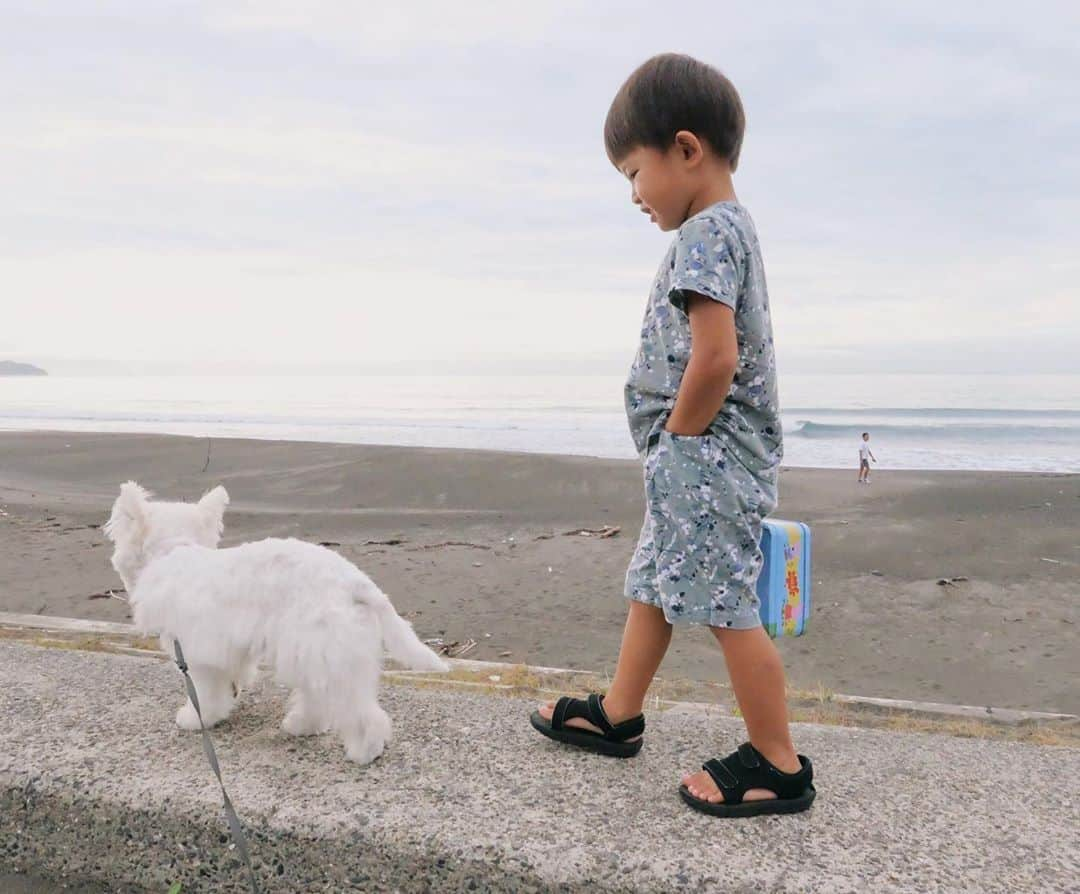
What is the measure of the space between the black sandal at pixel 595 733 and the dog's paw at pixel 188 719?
49.0 inches

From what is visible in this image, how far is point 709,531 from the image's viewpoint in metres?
2.44

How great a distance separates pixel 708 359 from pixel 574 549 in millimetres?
8059

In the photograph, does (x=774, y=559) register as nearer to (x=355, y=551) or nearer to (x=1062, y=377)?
(x=355, y=551)

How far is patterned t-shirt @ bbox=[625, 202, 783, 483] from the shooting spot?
235 cm

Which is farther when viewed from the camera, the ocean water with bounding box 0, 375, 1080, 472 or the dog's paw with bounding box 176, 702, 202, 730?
the ocean water with bounding box 0, 375, 1080, 472

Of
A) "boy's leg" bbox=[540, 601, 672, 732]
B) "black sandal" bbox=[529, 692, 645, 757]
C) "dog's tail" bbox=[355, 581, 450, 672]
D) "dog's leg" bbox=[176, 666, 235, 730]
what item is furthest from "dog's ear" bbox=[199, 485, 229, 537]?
"boy's leg" bbox=[540, 601, 672, 732]

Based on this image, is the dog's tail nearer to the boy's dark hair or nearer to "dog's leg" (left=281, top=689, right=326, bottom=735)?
"dog's leg" (left=281, top=689, right=326, bottom=735)

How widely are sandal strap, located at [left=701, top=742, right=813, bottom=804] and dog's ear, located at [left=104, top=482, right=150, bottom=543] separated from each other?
2.15 metres

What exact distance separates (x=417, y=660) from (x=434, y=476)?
41.2 ft

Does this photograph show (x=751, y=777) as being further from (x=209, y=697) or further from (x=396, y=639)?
(x=209, y=697)

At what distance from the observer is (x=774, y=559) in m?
2.56

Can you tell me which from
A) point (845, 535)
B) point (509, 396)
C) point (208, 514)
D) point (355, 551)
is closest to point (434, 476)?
point (355, 551)

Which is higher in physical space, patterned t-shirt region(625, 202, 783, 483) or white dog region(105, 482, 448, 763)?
patterned t-shirt region(625, 202, 783, 483)

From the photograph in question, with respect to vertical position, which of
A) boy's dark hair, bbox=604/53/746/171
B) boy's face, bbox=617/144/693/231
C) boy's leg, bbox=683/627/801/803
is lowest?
boy's leg, bbox=683/627/801/803
